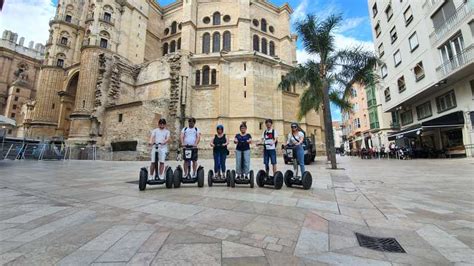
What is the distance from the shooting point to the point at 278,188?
5.43 meters

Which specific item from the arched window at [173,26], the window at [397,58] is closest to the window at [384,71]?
the window at [397,58]

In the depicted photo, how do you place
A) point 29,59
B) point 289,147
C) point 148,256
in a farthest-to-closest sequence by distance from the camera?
point 29,59, point 289,147, point 148,256

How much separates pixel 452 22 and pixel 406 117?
10287 millimetres

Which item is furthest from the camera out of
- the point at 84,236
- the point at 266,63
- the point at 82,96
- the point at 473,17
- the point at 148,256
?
the point at 266,63

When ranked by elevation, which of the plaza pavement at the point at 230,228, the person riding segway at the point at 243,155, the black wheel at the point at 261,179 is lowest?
the plaza pavement at the point at 230,228

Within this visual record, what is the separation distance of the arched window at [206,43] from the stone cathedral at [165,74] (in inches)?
6.3

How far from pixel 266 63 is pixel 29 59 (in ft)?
221

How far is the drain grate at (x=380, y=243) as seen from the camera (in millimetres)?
2189

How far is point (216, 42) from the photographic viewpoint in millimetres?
34781

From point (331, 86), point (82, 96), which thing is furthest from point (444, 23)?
point (82, 96)

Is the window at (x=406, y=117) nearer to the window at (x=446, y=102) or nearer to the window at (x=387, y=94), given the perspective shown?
the window at (x=387, y=94)

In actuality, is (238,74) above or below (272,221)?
above

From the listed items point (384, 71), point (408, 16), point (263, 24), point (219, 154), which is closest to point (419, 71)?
point (408, 16)

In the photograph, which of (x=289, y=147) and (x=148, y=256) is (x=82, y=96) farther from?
(x=148, y=256)
